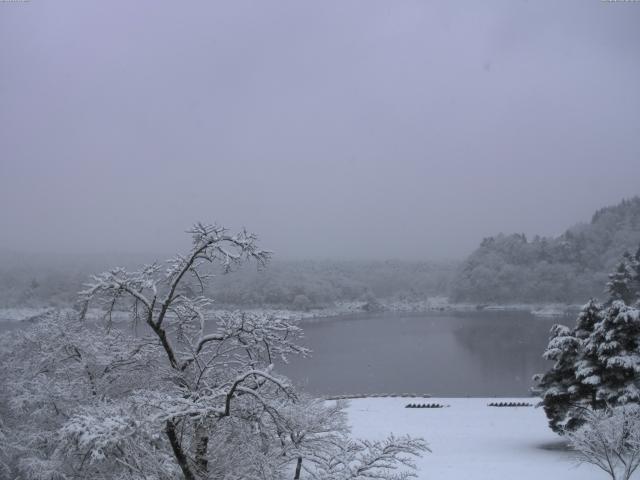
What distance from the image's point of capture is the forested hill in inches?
3521

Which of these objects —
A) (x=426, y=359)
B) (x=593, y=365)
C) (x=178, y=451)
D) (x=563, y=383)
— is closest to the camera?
(x=178, y=451)

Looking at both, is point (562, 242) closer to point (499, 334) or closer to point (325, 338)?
point (499, 334)

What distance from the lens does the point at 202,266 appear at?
548 cm

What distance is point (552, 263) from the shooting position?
322ft

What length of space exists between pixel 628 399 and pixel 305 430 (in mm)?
11588

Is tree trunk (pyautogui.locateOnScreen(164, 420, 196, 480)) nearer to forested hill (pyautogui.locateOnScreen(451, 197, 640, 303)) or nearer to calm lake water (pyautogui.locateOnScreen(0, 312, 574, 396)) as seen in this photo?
calm lake water (pyautogui.locateOnScreen(0, 312, 574, 396))

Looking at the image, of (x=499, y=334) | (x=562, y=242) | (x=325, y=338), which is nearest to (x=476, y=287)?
(x=562, y=242)

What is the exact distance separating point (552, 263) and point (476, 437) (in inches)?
3449

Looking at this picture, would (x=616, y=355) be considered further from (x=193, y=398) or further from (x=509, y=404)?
(x=193, y=398)

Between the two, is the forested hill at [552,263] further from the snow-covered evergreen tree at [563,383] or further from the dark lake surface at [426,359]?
the snow-covered evergreen tree at [563,383]

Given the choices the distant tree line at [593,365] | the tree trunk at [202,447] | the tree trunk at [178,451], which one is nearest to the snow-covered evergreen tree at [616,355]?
the distant tree line at [593,365]

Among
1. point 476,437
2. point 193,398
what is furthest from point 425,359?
point 193,398

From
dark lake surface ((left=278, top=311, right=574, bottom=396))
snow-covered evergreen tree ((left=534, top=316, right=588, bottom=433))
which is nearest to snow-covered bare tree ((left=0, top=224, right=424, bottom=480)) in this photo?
snow-covered evergreen tree ((left=534, top=316, right=588, bottom=433))

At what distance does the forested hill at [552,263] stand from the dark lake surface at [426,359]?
28.0m
